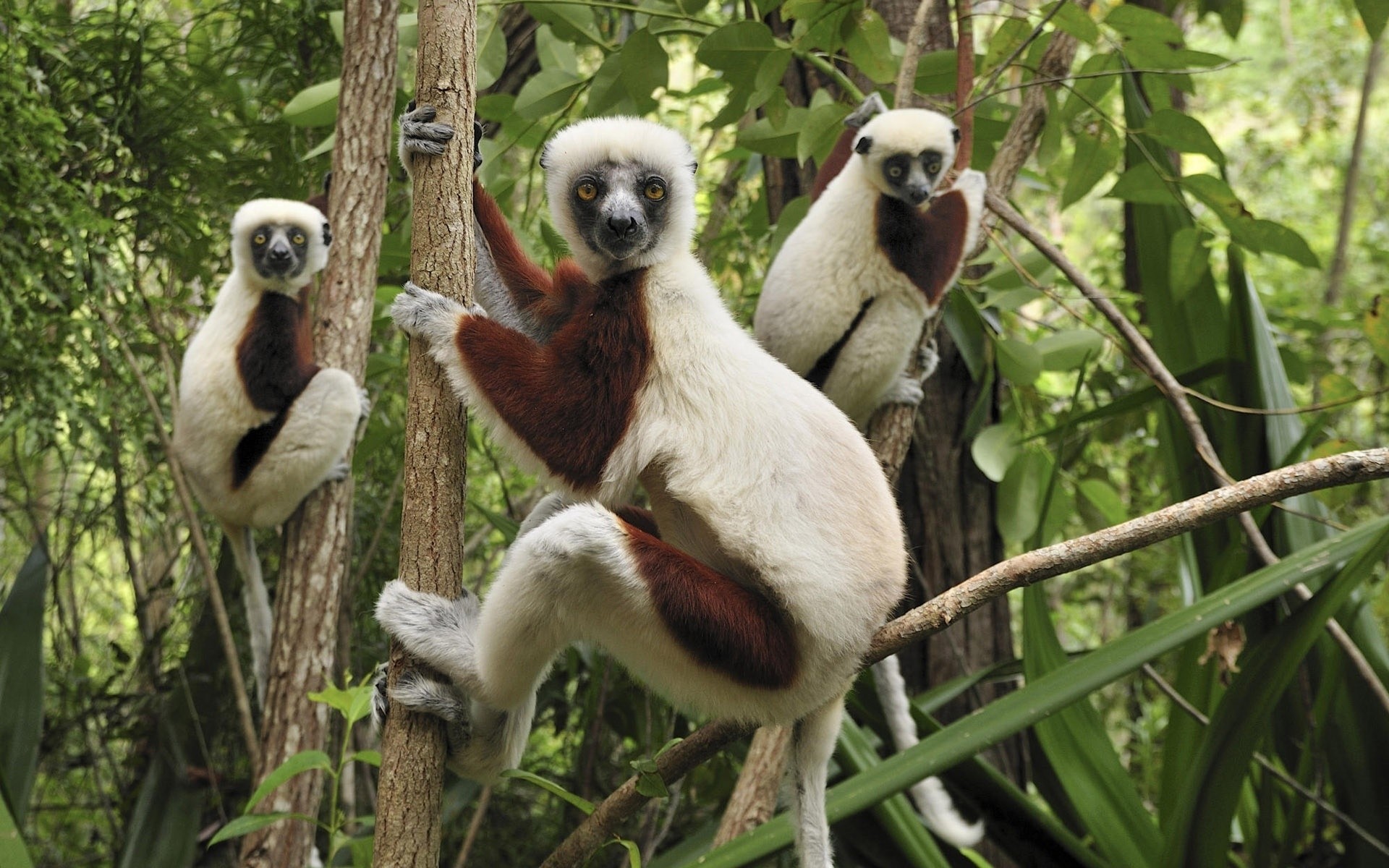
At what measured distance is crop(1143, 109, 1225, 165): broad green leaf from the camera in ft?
13.1

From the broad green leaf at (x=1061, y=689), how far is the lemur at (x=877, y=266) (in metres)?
1.73

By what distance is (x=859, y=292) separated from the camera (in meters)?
4.60

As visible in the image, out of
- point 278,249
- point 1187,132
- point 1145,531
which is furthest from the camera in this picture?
point 278,249

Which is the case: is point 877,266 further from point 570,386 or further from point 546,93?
point 570,386

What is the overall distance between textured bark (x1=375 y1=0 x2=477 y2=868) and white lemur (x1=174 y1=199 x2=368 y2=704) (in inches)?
84.8

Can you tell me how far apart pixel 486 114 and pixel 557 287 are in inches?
57.6

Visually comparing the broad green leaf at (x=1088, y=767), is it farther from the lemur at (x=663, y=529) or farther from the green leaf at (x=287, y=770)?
the green leaf at (x=287, y=770)

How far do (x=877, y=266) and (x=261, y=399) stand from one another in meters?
3.05

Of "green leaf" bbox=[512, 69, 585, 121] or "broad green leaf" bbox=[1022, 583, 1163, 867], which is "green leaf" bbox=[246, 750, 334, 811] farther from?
"green leaf" bbox=[512, 69, 585, 121]

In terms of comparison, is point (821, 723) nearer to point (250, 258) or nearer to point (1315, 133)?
point (250, 258)

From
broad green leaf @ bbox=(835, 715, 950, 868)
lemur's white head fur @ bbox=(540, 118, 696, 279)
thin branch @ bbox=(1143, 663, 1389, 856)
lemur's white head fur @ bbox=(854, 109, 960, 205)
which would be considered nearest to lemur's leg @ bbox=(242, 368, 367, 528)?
lemur's white head fur @ bbox=(540, 118, 696, 279)

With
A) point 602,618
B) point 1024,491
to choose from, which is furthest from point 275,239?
point 1024,491

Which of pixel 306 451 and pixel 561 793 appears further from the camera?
pixel 306 451

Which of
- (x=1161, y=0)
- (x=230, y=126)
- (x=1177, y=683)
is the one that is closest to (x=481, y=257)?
(x=230, y=126)
